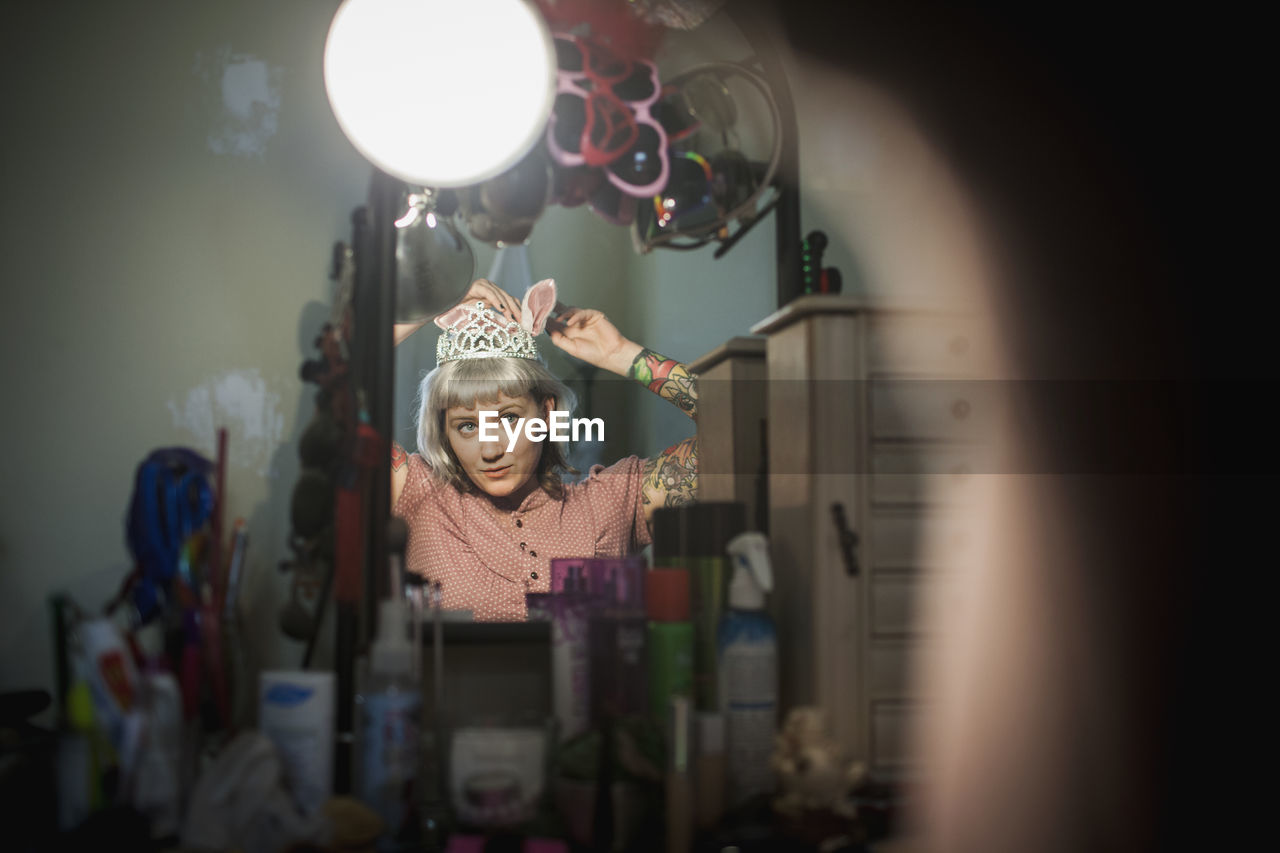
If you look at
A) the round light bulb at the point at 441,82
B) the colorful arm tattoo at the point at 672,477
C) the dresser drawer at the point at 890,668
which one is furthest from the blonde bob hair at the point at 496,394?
the dresser drawer at the point at 890,668

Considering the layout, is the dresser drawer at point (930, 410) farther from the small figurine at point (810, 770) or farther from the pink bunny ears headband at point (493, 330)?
the pink bunny ears headband at point (493, 330)

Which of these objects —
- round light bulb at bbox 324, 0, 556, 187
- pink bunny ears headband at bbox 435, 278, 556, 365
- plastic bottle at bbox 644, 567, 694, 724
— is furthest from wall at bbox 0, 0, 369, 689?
plastic bottle at bbox 644, 567, 694, 724

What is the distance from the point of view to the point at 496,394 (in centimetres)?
113

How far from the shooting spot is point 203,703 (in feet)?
2.18

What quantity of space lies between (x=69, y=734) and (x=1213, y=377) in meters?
1.02

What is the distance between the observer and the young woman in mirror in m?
1.06

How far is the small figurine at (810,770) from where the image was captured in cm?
65

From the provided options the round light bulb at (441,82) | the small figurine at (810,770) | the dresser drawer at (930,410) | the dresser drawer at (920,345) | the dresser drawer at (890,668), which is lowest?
the small figurine at (810,770)

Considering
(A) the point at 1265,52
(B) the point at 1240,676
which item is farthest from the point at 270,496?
(A) the point at 1265,52

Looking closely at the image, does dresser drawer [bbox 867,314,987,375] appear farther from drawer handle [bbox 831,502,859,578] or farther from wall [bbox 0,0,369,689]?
wall [bbox 0,0,369,689]

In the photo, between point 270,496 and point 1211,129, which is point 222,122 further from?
point 1211,129

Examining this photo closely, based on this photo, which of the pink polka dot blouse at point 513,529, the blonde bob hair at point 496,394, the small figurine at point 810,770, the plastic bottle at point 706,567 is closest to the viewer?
the small figurine at point 810,770

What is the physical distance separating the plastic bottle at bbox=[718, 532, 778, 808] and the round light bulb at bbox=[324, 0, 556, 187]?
0.42 metres

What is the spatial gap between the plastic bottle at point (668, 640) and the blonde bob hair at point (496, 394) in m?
0.41
